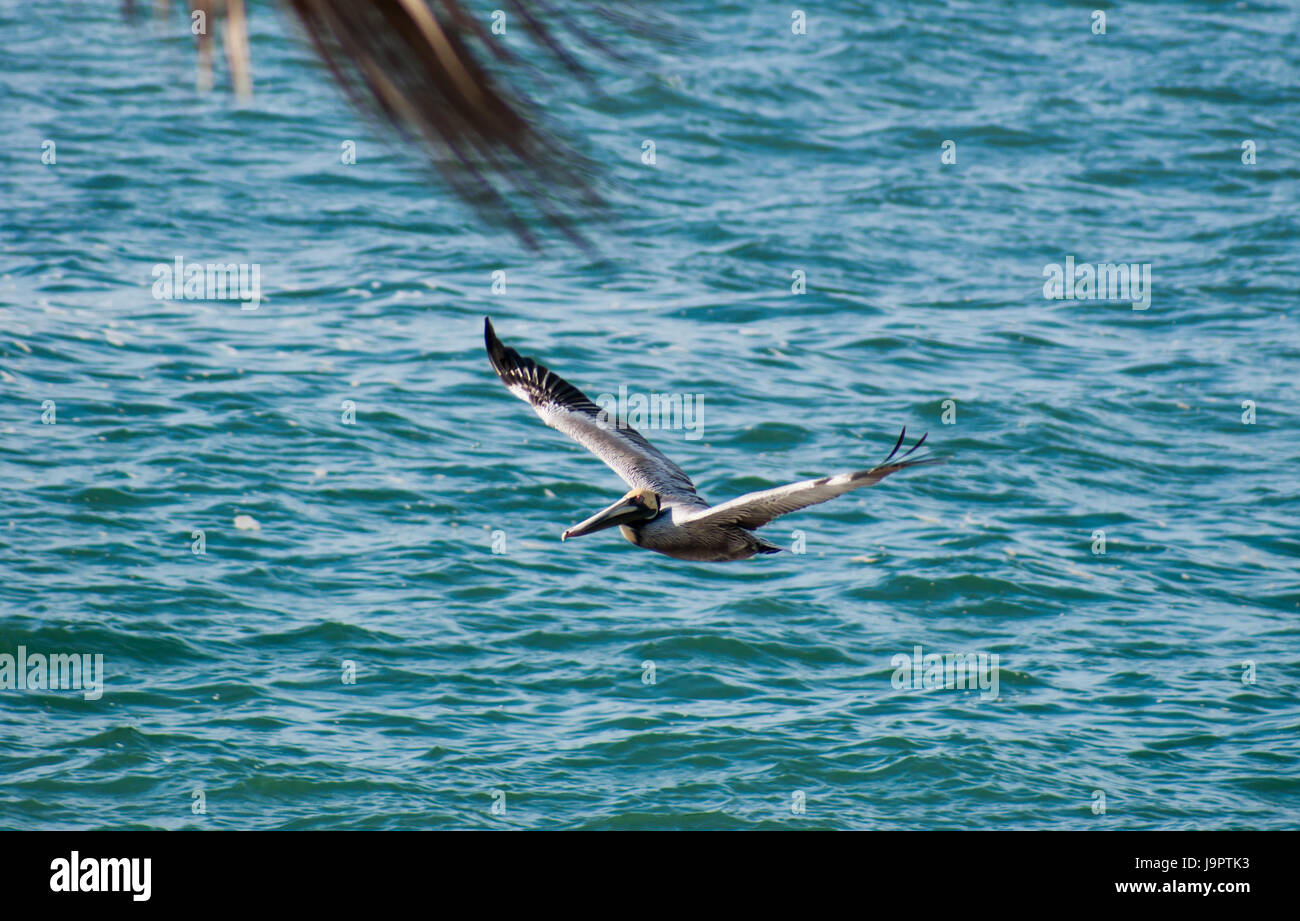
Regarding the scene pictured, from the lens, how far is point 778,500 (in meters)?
5.49

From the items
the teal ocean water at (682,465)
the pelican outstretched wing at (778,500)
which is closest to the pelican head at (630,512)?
the pelican outstretched wing at (778,500)

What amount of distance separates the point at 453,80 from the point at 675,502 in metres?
4.98

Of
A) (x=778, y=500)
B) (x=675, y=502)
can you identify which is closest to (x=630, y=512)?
(x=675, y=502)

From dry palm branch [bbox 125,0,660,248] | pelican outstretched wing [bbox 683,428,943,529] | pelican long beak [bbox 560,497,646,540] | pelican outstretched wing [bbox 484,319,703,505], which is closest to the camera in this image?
dry palm branch [bbox 125,0,660,248]

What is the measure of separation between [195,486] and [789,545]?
22.4 feet

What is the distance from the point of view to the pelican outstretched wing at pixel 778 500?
16.3 ft

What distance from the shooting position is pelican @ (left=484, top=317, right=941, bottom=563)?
528 cm

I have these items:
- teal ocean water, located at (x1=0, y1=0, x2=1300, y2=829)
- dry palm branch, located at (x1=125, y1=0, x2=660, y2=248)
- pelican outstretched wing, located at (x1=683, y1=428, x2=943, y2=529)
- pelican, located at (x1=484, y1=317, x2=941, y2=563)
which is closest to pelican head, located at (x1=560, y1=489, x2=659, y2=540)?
pelican, located at (x1=484, y1=317, x2=941, y2=563)

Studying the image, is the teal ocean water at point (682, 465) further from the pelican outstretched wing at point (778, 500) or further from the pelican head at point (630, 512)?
the pelican outstretched wing at point (778, 500)

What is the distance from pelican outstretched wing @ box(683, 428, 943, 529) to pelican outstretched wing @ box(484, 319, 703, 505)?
546mm

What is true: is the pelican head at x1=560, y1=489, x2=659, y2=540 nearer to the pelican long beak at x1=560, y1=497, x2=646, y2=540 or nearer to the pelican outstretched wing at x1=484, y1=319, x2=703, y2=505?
the pelican long beak at x1=560, y1=497, x2=646, y2=540

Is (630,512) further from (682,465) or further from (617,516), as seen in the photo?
(682,465)

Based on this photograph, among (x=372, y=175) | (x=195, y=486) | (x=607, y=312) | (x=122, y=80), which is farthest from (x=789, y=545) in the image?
(x=122, y=80)

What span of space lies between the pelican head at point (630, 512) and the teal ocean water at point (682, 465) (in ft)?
15.7
